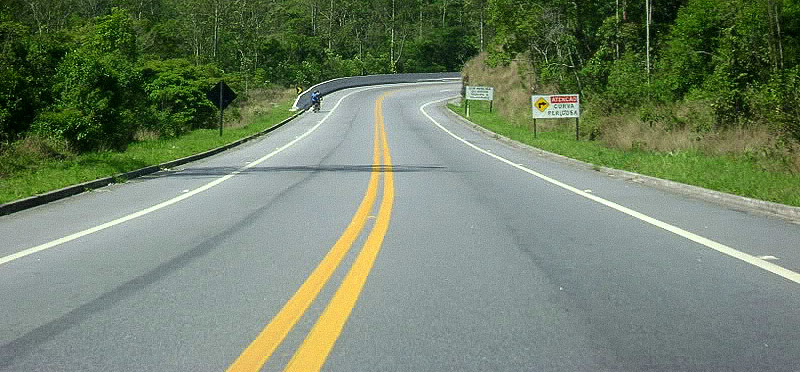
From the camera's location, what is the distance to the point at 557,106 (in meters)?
31.1

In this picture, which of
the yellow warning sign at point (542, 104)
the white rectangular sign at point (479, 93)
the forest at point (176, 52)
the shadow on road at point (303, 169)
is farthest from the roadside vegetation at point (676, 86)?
the forest at point (176, 52)

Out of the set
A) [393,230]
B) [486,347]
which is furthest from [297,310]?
[393,230]

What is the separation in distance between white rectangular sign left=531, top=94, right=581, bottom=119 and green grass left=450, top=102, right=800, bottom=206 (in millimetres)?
2190

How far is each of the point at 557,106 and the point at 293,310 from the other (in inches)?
1045

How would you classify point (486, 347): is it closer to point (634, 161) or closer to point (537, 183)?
point (537, 183)

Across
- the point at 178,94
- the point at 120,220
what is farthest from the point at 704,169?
the point at 178,94

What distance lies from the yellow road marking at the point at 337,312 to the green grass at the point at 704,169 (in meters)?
6.61

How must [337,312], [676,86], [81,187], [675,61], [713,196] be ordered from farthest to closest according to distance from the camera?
[675,61]
[676,86]
[81,187]
[713,196]
[337,312]

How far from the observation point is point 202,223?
10641 millimetres

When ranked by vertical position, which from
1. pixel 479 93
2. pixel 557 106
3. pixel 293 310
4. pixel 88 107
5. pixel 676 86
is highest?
pixel 479 93

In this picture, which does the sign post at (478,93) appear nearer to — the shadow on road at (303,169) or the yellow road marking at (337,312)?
the shadow on road at (303,169)

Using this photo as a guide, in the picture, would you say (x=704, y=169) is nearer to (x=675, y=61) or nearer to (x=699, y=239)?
(x=699, y=239)

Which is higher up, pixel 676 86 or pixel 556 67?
pixel 556 67

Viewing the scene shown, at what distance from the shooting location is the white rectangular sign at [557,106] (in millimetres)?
30906
